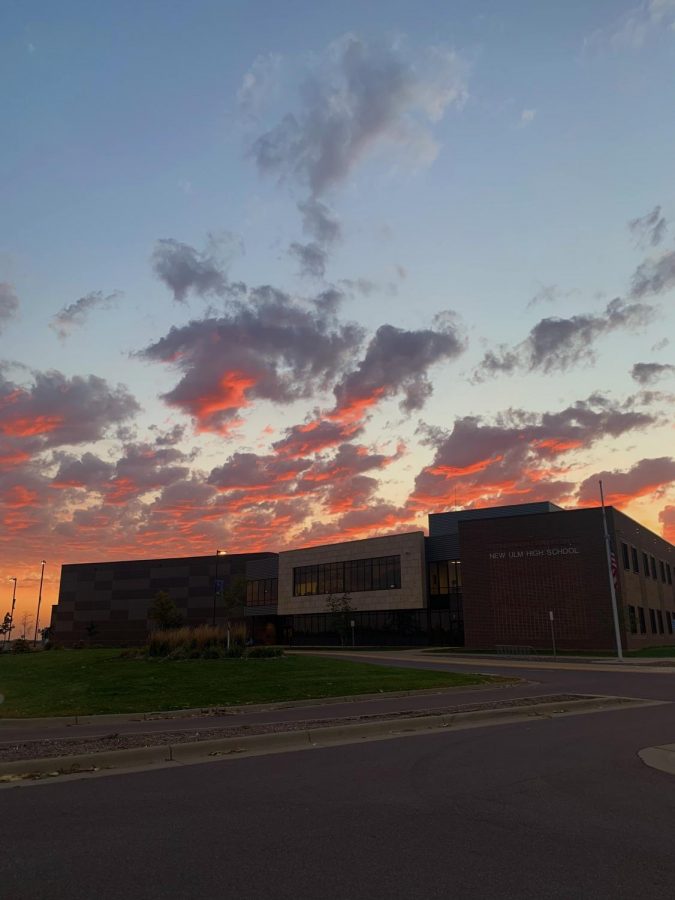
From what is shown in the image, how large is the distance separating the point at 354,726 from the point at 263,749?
7.15ft

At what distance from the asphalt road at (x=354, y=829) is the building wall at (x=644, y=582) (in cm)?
4086

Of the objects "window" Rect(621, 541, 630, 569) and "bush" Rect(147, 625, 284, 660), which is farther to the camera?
"window" Rect(621, 541, 630, 569)

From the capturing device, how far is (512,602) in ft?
184

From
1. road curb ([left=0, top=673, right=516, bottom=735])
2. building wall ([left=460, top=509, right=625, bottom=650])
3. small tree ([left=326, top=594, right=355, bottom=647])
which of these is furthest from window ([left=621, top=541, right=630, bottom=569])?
road curb ([left=0, top=673, right=516, bottom=735])

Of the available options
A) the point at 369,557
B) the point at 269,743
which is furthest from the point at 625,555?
the point at 269,743

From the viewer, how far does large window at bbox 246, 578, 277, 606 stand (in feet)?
290

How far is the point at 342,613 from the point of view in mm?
73375

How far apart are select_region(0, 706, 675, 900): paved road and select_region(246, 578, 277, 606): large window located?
79.6m

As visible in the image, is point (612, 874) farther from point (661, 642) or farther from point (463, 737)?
point (661, 642)

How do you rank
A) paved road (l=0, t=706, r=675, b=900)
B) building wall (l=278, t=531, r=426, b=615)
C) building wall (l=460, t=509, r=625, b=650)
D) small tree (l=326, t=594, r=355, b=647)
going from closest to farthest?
paved road (l=0, t=706, r=675, b=900), building wall (l=460, t=509, r=625, b=650), building wall (l=278, t=531, r=426, b=615), small tree (l=326, t=594, r=355, b=647)

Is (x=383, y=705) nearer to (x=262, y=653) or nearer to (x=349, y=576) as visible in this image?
(x=262, y=653)

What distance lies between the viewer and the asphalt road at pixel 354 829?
5051 millimetres

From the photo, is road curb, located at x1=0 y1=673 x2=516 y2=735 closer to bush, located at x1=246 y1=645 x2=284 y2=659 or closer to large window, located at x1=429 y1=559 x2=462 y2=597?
bush, located at x1=246 y1=645 x2=284 y2=659

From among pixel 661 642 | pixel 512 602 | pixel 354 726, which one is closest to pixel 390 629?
pixel 512 602
